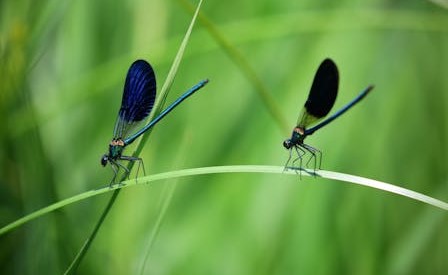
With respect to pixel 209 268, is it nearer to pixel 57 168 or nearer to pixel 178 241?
pixel 178 241

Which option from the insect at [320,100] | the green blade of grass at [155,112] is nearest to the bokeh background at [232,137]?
the insect at [320,100]

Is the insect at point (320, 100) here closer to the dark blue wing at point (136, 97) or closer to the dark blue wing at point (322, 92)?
the dark blue wing at point (322, 92)

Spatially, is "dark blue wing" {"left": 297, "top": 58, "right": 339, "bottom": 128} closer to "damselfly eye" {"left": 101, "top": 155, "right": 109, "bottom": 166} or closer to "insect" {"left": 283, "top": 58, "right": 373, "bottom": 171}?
"insect" {"left": 283, "top": 58, "right": 373, "bottom": 171}

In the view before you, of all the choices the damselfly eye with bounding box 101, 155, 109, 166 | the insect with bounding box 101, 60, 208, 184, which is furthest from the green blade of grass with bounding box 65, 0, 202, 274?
the damselfly eye with bounding box 101, 155, 109, 166

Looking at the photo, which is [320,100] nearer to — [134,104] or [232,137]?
[134,104]

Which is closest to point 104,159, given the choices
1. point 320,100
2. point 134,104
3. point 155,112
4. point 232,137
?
point 134,104

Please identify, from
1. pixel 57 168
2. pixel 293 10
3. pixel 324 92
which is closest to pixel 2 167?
pixel 57 168
